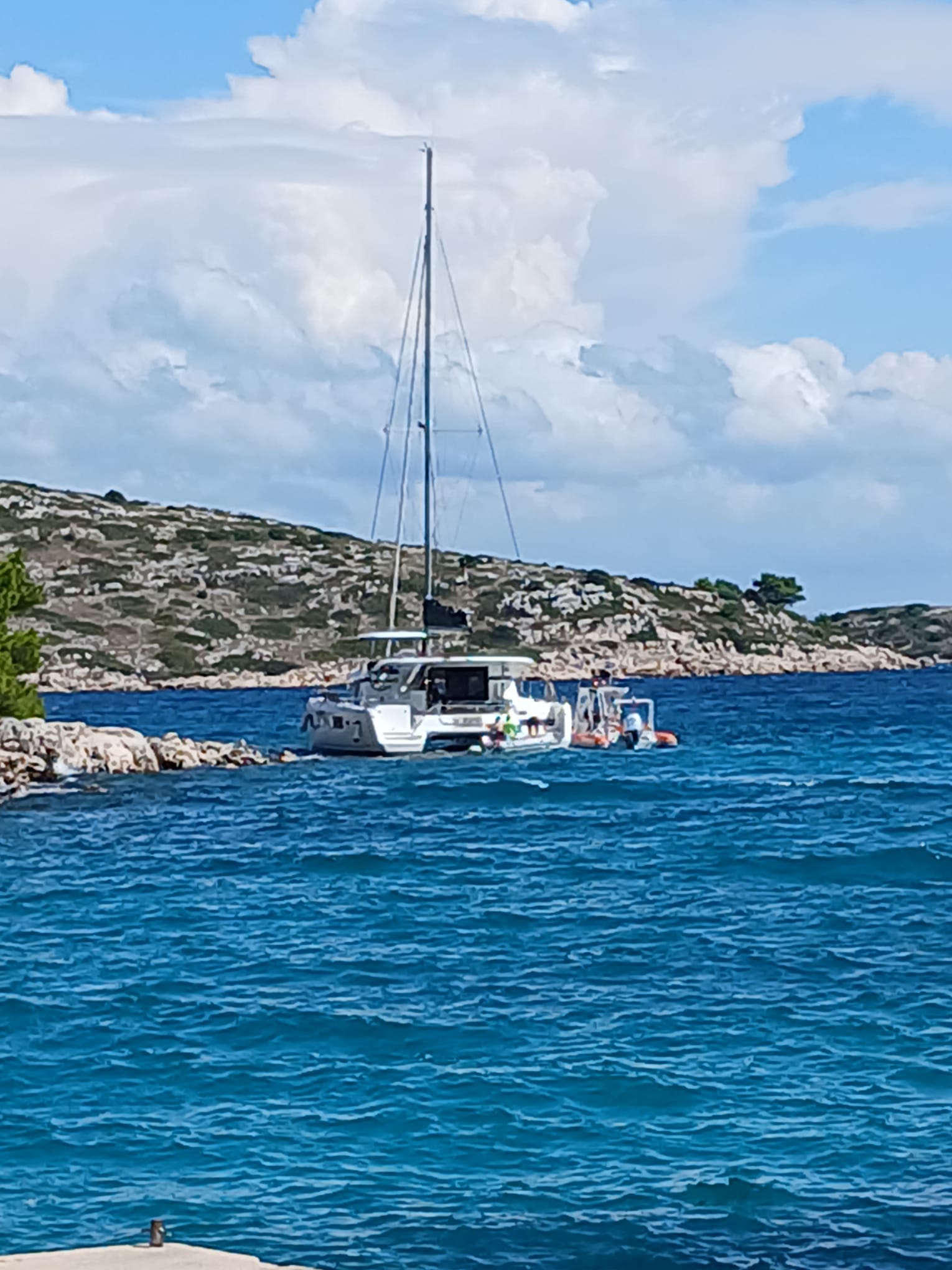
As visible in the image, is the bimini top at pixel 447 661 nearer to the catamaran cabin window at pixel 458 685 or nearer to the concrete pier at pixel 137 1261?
the catamaran cabin window at pixel 458 685

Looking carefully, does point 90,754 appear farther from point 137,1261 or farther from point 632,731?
point 137,1261

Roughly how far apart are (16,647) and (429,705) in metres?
12.2

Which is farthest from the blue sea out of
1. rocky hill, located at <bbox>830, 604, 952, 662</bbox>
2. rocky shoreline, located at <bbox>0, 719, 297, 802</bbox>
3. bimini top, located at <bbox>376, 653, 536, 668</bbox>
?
rocky hill, located at <bbox>830, 604, 952, 662</bbox>

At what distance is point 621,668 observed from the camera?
11788 centimetres

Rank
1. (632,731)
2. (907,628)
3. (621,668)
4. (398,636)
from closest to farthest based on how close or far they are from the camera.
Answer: (398,636) < (632,731) < (621,668) < (907,628)

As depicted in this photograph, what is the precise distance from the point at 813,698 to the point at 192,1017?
75.3 metres

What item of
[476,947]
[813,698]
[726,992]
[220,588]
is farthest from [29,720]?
[220,588]

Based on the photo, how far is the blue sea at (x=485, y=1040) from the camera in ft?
42.3

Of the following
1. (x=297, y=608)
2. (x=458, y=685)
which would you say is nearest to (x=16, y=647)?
(x=458, y=685)

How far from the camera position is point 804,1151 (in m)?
14.2

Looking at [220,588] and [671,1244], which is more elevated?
[220,588]

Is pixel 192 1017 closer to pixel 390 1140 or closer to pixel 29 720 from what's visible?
pixel 390 1140

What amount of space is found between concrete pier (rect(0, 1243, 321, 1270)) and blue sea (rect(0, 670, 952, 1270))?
206cm

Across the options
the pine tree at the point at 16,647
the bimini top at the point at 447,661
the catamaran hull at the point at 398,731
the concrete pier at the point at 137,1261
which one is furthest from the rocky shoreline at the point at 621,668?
the concrete pier at the point at 137,1261
